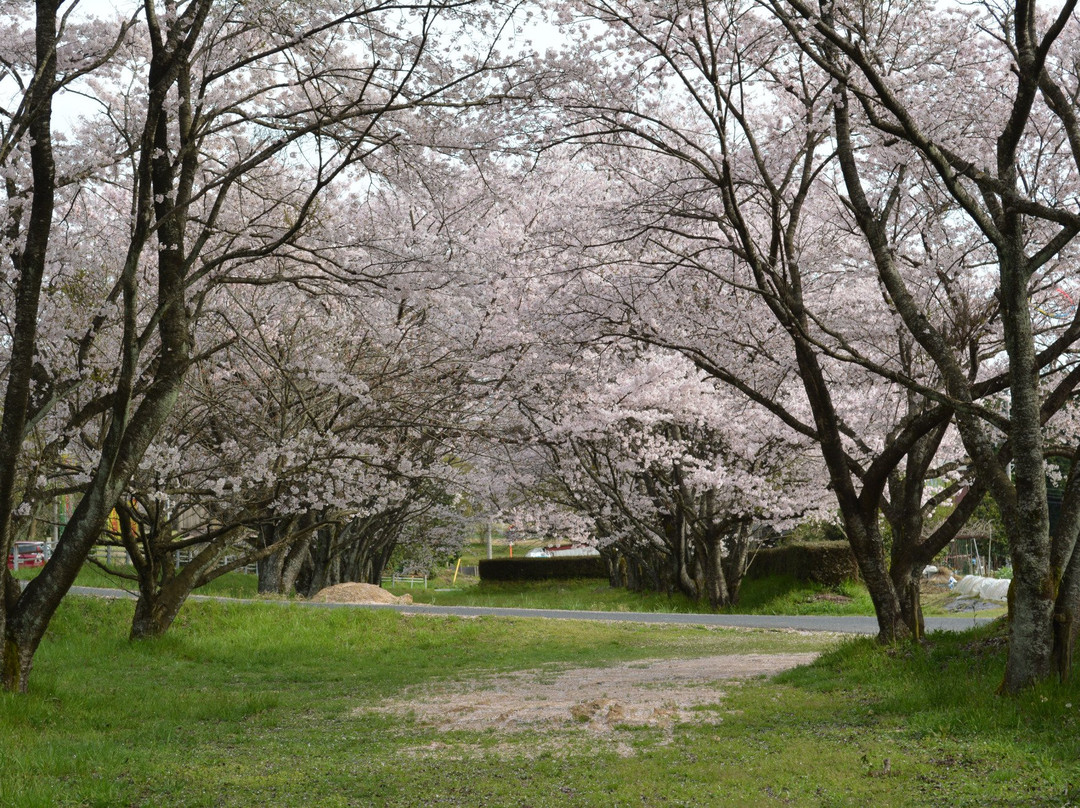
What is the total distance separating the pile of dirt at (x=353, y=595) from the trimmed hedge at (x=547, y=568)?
15.3 metres

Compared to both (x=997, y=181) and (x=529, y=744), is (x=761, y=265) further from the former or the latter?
(x=529, y=744)

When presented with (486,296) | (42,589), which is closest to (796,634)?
(486,296)

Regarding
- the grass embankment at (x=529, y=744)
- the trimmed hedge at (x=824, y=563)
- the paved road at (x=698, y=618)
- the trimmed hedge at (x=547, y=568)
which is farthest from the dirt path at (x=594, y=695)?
the trimmed hedge at (x=547, y=568)

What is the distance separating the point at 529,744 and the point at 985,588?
17214 mm

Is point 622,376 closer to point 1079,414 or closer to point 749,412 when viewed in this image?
point 749,412

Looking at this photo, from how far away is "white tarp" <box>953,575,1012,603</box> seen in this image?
2033 centimetres

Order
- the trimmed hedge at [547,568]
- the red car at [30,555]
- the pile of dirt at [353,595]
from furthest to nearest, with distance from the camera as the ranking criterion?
1. the trimmed hedge at [547,568]
2. the red car at [30,555]
3. the pile of dirt at [353,595]

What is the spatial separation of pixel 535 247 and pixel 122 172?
5.53 metres

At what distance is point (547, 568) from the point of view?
38.1 m

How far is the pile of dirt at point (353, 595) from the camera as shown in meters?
21.6

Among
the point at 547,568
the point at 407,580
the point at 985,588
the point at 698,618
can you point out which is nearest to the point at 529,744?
the point at 698,618

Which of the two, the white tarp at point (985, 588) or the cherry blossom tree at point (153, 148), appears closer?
the cherry blossom tree at point (153, 148)

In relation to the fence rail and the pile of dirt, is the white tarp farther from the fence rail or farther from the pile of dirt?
the fence rail

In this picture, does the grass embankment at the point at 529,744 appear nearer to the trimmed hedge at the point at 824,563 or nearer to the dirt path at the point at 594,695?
the dirt path at the point at 594,695
